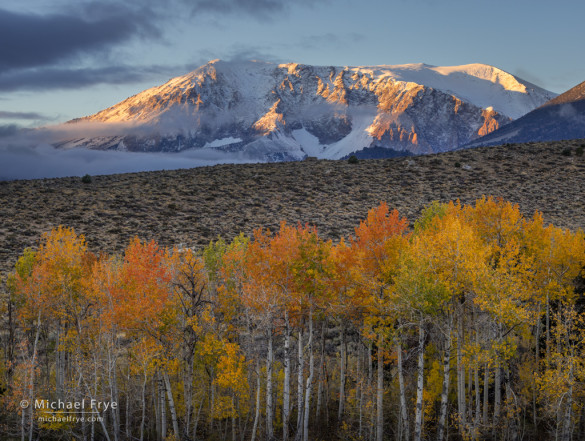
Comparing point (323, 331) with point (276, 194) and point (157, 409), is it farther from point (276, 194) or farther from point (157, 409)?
point (276, 194)

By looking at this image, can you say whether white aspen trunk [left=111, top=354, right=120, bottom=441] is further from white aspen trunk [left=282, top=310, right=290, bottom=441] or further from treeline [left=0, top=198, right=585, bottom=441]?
white aspen trunk [left=282, top=310, right=290, bottom=441]

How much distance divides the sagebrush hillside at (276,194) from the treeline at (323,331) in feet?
110

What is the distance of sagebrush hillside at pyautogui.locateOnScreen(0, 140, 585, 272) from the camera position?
9156 centimetres

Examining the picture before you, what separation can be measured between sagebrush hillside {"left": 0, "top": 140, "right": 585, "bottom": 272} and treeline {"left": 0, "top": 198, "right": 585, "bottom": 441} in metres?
33.6

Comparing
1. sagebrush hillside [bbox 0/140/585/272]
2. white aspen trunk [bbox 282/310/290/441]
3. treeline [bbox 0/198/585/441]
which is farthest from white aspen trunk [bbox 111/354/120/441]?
sagebrush hillside [bbox 0/140/585/272]

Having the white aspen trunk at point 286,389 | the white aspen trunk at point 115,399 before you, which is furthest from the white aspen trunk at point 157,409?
the white aspen trunk at point 286,389

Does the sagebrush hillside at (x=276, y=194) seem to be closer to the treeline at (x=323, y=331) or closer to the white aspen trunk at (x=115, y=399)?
the treeline at (x=323, y=331)

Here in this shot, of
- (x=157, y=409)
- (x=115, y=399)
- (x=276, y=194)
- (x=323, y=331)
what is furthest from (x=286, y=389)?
Result: (x=276, y=194)

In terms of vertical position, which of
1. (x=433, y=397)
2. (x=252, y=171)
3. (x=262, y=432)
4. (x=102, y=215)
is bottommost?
(x=262, y=432)

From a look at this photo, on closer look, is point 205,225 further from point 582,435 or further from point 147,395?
point 582,435

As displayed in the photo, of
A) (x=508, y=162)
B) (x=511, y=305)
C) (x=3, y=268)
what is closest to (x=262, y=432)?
(x=511, y=305)

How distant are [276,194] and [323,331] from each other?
72694mm

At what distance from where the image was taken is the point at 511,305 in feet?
107

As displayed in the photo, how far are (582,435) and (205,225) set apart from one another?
2707 inches
